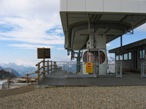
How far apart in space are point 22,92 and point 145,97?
19.5 feet

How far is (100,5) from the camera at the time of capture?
58.1 feet

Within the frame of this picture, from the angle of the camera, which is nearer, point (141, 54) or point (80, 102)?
point (80, 102)

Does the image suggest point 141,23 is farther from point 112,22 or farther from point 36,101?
point 36,101

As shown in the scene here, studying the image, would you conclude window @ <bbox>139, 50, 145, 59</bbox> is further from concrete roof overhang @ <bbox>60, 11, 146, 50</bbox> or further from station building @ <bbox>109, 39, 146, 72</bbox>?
concrete roof overhang @ <bbox>60, 11, 146, 50</bbox>

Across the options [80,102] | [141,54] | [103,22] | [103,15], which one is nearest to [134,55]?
[141,54]

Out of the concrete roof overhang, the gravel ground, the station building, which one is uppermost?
the concrete roof overhang

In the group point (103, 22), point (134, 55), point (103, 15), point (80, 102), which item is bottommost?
point (80, 102)

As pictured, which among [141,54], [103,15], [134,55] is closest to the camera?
[103,15]

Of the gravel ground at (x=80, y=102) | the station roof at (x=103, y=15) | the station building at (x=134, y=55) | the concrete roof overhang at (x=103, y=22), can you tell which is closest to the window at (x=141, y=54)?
the station building at (x=134, y=55)

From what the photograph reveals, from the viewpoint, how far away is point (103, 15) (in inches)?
778

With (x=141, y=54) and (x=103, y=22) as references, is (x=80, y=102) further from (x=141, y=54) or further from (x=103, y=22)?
(x=141, y=54)

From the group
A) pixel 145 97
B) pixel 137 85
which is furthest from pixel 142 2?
pixel 145 97

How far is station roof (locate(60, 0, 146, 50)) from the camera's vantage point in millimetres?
17594

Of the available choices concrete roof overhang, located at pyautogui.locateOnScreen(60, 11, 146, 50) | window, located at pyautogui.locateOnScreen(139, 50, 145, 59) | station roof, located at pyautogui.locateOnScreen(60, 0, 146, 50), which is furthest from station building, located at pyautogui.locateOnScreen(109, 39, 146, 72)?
concrete roof overhang, located at pyautogui.locateOnScreen(60, 11, 146, 50)
